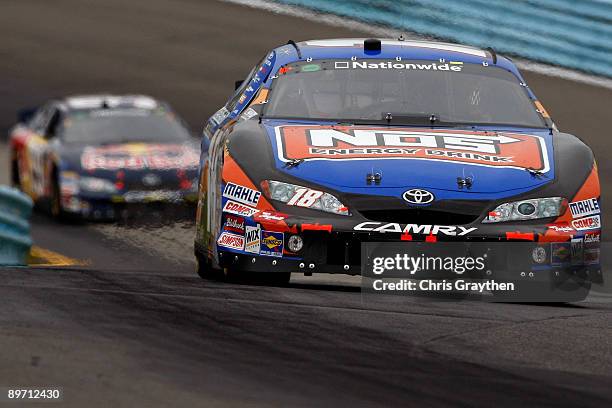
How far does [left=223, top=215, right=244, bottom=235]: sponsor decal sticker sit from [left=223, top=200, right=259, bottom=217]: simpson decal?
0.02m

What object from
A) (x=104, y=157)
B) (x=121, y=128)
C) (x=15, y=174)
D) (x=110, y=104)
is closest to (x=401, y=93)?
(x=104, y=157)

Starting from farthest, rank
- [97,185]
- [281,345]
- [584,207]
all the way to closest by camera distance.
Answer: [97,185] < [584,207] < [281,345]

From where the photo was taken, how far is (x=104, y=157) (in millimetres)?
15188

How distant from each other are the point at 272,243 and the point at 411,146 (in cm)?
84

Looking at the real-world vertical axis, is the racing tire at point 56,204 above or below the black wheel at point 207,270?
below

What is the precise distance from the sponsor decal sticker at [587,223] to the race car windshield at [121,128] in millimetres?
8088

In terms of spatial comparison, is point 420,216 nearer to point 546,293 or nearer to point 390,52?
point 546,293

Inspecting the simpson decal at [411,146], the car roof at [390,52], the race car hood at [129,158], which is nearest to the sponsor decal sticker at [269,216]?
the simpson decal at [411,146]

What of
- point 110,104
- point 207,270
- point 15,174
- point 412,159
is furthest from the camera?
point 15,174

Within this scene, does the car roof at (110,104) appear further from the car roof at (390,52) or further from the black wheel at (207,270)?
the black wheel at (207,270)

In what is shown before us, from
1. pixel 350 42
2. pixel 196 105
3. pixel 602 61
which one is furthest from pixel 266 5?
pixel 350 42

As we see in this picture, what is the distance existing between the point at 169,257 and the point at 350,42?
3.32 meters

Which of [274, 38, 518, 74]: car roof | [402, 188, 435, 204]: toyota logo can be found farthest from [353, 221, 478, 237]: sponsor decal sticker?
[274, 38, 518, 74]: car roof

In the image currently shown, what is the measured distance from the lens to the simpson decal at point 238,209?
7.68 meters
